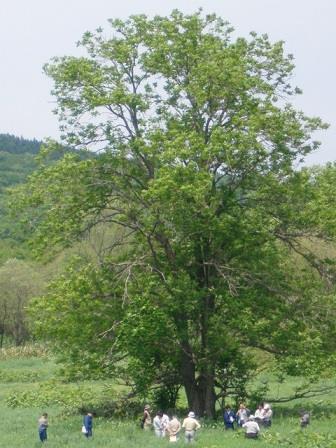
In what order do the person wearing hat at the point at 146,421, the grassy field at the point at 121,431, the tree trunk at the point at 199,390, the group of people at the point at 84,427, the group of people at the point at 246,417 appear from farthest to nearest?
the tree trunk at the point at 199,390, the person wearing hat at the point at 146,421, the group of people at the point at 246,417, the group of people at the point at 84,427, the grassy field at the point at 121,431

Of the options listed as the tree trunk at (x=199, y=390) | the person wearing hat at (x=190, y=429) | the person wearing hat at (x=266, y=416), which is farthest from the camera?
the tree trunk at (x=199, y=390)

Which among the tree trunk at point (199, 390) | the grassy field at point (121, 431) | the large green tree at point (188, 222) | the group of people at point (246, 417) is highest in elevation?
the large green tree at point (188, 222)

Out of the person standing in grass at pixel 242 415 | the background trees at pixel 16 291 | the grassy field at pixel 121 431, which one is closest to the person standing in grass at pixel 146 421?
the grassy field at pixel 121 431

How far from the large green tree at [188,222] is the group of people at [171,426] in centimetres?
173

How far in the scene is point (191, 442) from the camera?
90.3 feet

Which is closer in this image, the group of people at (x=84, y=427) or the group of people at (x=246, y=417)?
the group of people at (x=84, y=427)

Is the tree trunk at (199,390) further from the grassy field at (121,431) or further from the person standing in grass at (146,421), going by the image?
the person standing in grass at (146,421)

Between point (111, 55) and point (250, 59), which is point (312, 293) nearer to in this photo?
point (250, 59)

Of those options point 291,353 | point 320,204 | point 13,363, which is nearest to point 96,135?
point 320,204

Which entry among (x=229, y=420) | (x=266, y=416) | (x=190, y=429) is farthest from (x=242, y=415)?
(x=190, y=429)

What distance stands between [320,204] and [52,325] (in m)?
10.9

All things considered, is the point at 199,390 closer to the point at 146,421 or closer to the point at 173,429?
the point at 146,421

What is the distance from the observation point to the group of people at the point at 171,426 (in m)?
27.9

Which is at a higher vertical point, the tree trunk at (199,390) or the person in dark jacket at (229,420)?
the tree trunk at (199,390)
